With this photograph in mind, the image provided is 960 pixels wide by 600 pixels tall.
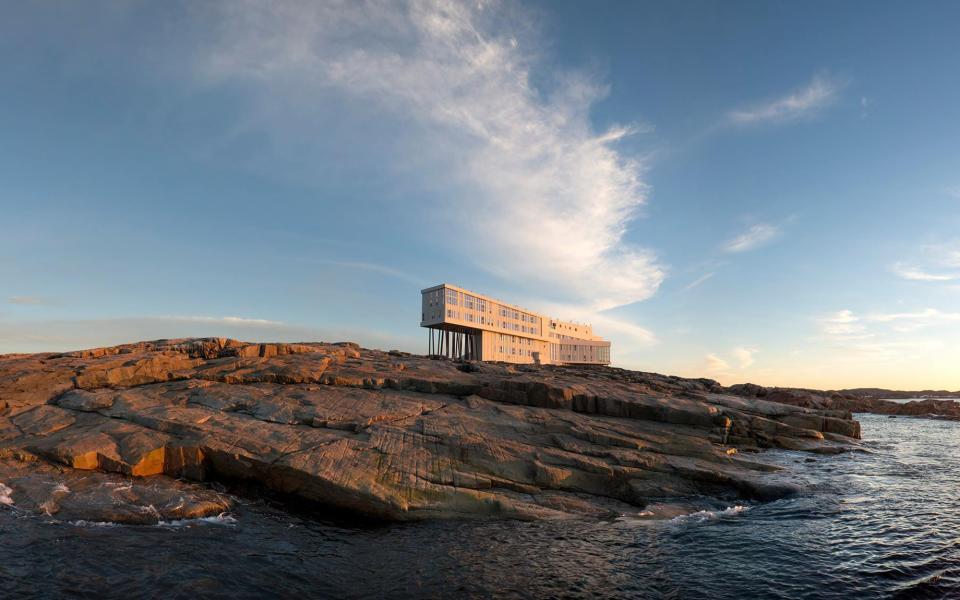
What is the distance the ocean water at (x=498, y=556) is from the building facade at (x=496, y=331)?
6419 cm

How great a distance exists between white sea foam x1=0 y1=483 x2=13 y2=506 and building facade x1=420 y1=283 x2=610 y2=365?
64.1m

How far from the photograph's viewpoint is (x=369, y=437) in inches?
945

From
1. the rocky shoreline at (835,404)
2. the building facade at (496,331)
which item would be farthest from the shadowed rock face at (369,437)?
the building facade at (496,331)

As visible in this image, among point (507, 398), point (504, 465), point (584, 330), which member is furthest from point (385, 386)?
point (584, 330)

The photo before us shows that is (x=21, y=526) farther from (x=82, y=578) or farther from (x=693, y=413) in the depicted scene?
(x=693, y=413)

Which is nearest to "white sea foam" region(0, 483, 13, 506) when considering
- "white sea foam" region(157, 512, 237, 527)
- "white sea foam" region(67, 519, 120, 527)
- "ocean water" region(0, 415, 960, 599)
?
"ocean water" region(0, 415, 960, 599)

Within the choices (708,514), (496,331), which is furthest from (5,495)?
(496,331)

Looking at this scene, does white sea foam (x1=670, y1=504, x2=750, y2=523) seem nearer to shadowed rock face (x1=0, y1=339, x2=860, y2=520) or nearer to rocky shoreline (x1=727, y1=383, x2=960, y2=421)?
shadowed rock face (x1=0, y1=339, x2=860, y2=520)

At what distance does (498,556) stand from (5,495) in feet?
63.7

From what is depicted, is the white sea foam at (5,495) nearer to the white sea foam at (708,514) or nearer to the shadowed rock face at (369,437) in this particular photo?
the shadowed rock face at (369,437)

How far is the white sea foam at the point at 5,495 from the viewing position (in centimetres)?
1863

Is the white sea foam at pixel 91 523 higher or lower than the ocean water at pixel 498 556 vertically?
higher

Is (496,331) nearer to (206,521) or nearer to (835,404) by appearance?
(835,404)

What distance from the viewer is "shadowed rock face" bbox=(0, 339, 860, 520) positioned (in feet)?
68.4
